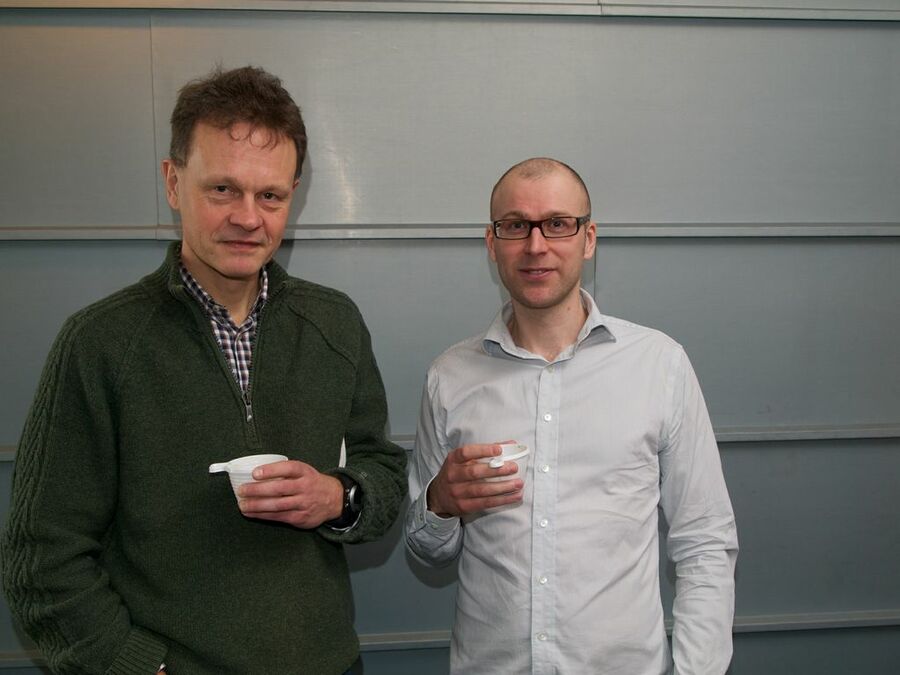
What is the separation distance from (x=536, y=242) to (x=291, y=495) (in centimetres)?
73

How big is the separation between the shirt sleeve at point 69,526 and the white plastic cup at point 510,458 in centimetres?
67

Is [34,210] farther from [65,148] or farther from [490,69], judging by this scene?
[490,69]

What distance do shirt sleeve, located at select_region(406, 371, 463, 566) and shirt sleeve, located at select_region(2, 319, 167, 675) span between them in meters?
0.60

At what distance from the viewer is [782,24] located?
8.41 feet

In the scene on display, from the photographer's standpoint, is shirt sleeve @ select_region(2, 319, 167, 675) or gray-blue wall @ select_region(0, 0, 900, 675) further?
gray-blue wall @ select_region(0, 0, 900, 675)

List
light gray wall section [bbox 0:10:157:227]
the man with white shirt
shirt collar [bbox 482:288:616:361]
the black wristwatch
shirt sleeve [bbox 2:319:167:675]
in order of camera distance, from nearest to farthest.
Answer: shirt sleeve [bbox 2:319:167:675]
the black wristwatch
the man with white shirt
shirt collar [bbox 482:288:616:361]
light gray wall section [bbox 0:10:157:227]

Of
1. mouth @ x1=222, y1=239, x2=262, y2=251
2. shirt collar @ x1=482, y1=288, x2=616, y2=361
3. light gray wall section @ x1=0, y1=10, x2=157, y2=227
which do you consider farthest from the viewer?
light gray wall section @ x1=0, y1=10, x2=157, y2=227

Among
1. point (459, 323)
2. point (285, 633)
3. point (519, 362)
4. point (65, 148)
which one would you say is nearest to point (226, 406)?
point (285, 633)

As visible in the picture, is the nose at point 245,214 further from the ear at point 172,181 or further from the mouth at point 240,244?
the ear at point 172,181

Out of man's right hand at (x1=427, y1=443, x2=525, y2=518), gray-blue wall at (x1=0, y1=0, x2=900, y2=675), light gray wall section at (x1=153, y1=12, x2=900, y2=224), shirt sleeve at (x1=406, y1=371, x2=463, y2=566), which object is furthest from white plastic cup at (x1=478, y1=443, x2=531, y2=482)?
light gray wall section at (x1=153, y1=12, x2=900, y2=224)

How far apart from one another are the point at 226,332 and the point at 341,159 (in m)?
1.08

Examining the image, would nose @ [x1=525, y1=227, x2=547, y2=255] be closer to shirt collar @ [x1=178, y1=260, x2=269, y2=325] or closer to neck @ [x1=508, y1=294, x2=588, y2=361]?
neck @ [x1=508, y1=294, x2=588, y2=361]

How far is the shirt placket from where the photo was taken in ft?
5.62

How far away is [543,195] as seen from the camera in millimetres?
1795
